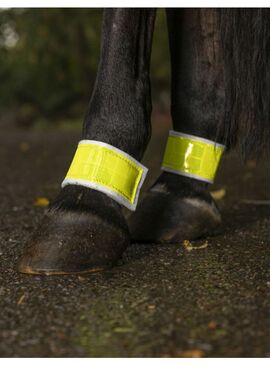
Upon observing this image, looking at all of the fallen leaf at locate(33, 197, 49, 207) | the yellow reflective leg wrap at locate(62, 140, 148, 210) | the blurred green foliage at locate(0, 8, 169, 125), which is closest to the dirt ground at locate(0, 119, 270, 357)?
the yellow reflective leg wrap at locate(62, 140, 148, 210)

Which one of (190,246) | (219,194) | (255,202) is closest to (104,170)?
(190,246)

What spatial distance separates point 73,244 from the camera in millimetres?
1312

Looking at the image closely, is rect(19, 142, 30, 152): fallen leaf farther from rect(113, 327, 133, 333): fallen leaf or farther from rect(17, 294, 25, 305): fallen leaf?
rect(113, 327, 133, 333): fallen leaf

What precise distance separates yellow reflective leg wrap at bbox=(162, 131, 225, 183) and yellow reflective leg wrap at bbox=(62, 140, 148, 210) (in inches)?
8.9

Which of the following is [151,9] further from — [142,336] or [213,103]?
[142,336]

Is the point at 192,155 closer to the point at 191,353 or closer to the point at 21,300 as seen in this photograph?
the point at 21,300

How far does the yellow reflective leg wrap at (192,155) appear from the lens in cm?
162

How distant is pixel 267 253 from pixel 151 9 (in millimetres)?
572

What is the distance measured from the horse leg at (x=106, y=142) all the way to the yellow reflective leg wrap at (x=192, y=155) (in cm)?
18

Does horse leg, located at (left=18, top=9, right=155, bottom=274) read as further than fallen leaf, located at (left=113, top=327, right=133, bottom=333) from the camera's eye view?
Yes

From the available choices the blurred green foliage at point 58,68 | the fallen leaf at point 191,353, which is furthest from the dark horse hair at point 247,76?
the blurred green foliage at point 58,68

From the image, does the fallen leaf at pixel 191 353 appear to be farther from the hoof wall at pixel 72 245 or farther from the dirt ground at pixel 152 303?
the hoof wall at pixel 72 245

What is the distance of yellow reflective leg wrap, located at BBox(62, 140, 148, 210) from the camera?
139 cm

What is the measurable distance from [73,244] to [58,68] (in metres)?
6.43
